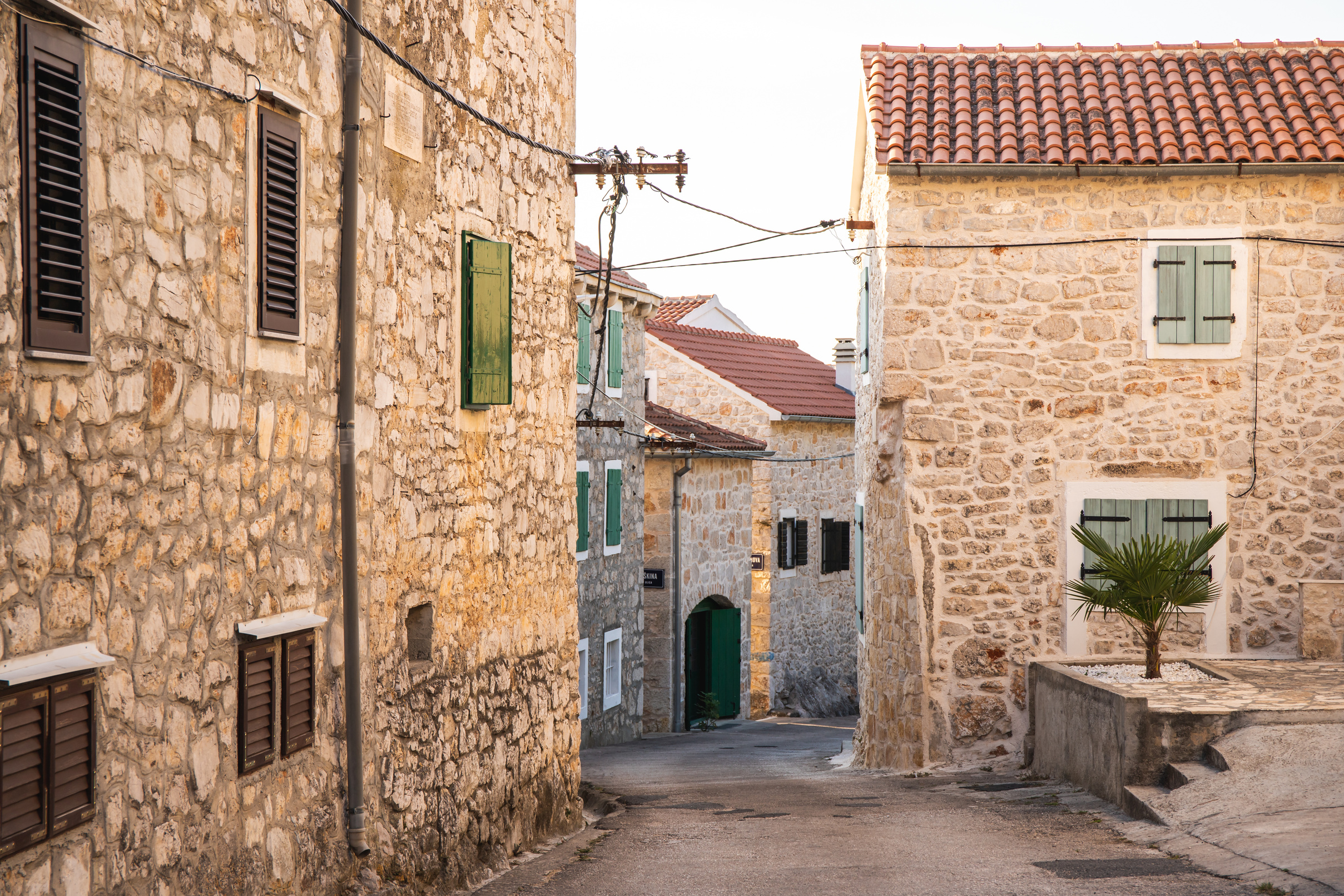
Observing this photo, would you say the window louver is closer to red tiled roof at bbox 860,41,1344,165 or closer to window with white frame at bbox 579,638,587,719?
red tiled roof at bbox 860,41,1344,165

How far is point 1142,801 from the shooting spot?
27.1 ft

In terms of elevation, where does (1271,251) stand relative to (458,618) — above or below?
above

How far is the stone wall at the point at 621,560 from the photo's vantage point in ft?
59.1

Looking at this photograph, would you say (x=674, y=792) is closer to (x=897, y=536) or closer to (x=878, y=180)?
(x=897, y=536)

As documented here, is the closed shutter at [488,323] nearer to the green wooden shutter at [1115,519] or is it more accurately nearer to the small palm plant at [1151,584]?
the small palm plant at [1151,584]

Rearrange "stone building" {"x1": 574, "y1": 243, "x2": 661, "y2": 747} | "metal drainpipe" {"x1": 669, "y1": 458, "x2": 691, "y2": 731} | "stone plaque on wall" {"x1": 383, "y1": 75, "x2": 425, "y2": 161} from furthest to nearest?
1. "metal drainpipe" {"x1": 669, "y1": 458, "x2": 691, "y2": 731}
2. "stone building" {"x1": 574, "y1": 243, "x2": 661, "y2": 747}
3. "stone plaque on wall" {"x1": 383, "y1": 75, "x2": 425, "y2": 161}

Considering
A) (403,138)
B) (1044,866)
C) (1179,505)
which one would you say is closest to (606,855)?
(1044,866)

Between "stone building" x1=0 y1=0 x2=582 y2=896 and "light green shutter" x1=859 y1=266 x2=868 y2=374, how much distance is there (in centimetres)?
609

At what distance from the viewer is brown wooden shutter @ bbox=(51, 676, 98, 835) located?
12.8 feet

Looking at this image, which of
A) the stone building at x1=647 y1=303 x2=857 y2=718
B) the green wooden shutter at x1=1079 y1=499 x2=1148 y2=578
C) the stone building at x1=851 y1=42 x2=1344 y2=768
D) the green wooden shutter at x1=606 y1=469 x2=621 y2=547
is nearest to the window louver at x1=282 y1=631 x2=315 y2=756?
the stone building at x1=851 y1=42 x2=1344 y2=768

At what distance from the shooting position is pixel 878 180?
13031mm

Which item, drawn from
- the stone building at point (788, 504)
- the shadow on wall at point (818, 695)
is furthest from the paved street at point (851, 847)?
the shadow on wall at point (818, 695)

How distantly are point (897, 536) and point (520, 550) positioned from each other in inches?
202

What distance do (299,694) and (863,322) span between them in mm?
9975
